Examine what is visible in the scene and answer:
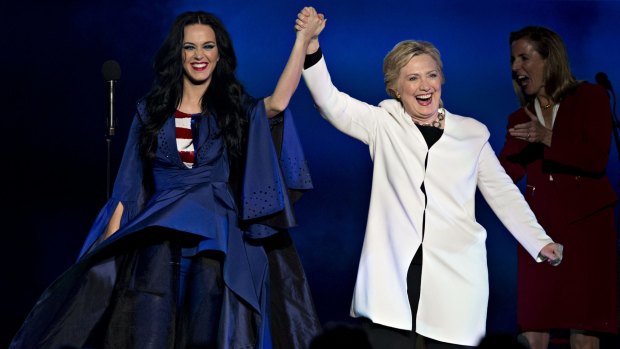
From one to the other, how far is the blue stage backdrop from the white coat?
1884mm

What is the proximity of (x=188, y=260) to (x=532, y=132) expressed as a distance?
1.77 meters

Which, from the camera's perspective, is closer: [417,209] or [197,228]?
[197,228]

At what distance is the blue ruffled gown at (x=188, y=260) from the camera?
4242 millimetres

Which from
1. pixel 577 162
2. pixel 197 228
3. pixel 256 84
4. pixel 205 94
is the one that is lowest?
pixel 197 228

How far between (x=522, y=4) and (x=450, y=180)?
2349mm

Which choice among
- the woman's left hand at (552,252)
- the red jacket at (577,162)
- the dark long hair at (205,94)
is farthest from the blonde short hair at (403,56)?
the red jacket at (577,162)

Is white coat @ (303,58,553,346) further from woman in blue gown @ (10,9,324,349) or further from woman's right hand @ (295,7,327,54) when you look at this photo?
woman in blue gown @ (10,9,324,349)

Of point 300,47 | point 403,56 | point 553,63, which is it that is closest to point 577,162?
point 553,63

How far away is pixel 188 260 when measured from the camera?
4332 millimetres

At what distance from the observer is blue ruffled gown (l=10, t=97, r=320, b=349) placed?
167 inches

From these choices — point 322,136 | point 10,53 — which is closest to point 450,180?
point 322,136

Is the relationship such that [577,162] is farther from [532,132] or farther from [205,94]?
[205,94]

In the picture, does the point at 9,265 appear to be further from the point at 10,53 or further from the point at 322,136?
the point at 322,136

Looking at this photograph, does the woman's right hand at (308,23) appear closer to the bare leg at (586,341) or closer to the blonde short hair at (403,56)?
the blonde short hair at (403,56)
